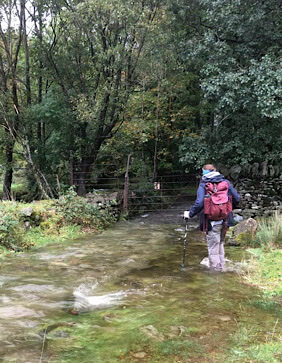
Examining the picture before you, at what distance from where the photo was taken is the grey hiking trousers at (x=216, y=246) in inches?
229

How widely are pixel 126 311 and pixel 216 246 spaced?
7.94 feet

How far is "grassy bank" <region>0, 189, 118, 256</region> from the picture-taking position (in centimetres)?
771

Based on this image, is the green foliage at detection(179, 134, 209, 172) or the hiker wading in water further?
the green foliage at detection(179, 134, 209, 172)

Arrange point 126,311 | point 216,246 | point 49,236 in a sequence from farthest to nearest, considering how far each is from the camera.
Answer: point 49,236
point 216,246
point 126,311

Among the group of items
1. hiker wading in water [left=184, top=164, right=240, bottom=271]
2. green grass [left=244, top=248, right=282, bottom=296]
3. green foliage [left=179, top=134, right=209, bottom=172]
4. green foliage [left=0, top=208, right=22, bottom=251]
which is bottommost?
green grass [left=244, top=248, right=282, bottom=296]

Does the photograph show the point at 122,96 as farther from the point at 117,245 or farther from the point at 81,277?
the point at 81,277

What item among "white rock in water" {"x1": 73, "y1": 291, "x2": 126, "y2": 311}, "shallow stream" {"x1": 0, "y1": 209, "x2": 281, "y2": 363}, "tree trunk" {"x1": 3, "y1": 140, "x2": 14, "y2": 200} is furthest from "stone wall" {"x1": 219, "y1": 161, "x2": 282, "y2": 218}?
"tree trunk" {"x1": 3, "y1": 140, "x2": 14, "y2": 200}

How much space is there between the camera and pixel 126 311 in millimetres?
4082

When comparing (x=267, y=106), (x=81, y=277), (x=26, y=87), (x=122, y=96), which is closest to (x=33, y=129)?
(x=26, y=87)

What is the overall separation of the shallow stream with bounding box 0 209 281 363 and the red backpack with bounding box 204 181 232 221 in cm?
107

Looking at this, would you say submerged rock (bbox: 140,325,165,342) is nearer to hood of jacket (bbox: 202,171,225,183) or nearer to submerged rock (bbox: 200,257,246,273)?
submerged rock (bbox: 200,257,246,273)

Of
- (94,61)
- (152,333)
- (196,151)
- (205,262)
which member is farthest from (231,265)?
(94,61)

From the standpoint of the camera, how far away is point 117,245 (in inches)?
332

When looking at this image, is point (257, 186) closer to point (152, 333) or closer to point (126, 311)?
point (126, 311)
